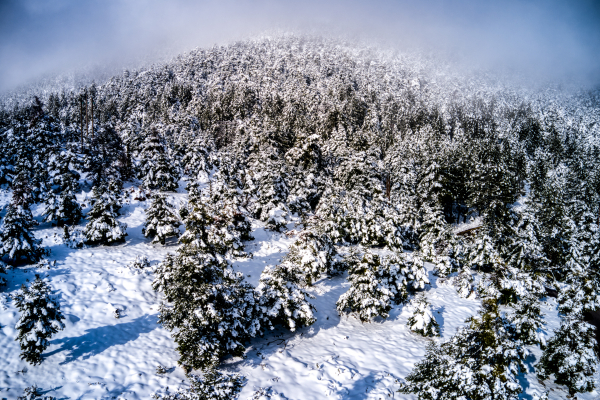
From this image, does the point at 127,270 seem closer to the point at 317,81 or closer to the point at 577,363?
the point at 577,363

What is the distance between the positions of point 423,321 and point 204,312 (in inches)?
541

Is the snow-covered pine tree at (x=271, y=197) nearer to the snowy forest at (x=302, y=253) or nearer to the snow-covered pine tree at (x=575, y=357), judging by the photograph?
the snowy forest at (x=302, y=253)

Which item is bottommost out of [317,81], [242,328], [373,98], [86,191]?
[242,328]

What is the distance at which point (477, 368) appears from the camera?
11281 mm

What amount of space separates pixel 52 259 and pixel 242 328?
15.8 m

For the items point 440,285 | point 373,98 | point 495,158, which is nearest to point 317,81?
point 373,98

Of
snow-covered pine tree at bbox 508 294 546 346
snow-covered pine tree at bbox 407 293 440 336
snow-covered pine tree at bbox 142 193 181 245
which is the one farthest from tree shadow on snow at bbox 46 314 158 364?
snow-covered pine tree at bbox 508 294 546 346

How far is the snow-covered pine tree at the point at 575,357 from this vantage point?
15.7 metres

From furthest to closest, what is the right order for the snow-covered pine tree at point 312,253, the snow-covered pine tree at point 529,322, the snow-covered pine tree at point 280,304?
the snow-covered pine tree at point 312,253 → the snow-covered pine tree at point 529,322 → the snow-covered pine tree at point 280,304

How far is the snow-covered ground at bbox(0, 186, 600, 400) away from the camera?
12562 mm

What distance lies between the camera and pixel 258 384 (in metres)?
13.5

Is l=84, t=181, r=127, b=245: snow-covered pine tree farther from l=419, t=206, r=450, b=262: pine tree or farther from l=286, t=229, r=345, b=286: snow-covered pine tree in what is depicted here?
l=419, t=206, r=450, b=262: pine tree

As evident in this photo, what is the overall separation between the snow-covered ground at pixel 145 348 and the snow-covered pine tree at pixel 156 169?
662 inches

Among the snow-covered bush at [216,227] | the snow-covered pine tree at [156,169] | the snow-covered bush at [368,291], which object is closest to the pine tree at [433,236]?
the snow-covered bush at [368,291]
